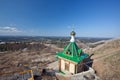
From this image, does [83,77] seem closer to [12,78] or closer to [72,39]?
[72,39]

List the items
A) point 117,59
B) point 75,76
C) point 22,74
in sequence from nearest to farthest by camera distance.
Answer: point 22,74 < point 75,76 < point 117,59

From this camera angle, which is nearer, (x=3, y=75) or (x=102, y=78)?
(x=3, y=75)

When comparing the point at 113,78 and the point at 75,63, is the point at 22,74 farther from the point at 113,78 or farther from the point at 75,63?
the point at 113,78

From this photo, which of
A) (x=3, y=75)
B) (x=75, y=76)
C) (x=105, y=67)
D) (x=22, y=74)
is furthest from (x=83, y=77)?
(x=3, y=75)

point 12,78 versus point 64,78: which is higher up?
point 12,78

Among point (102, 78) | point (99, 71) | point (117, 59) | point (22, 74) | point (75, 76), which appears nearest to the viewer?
point (22, 74)

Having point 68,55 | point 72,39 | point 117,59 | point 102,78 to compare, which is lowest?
point 102,78

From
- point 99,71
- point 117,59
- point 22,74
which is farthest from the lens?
point 117,59

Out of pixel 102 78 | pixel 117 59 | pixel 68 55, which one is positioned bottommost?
pixel 102 78

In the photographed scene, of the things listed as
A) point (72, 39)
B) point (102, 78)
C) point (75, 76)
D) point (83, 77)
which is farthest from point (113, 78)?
point (72, 39)
